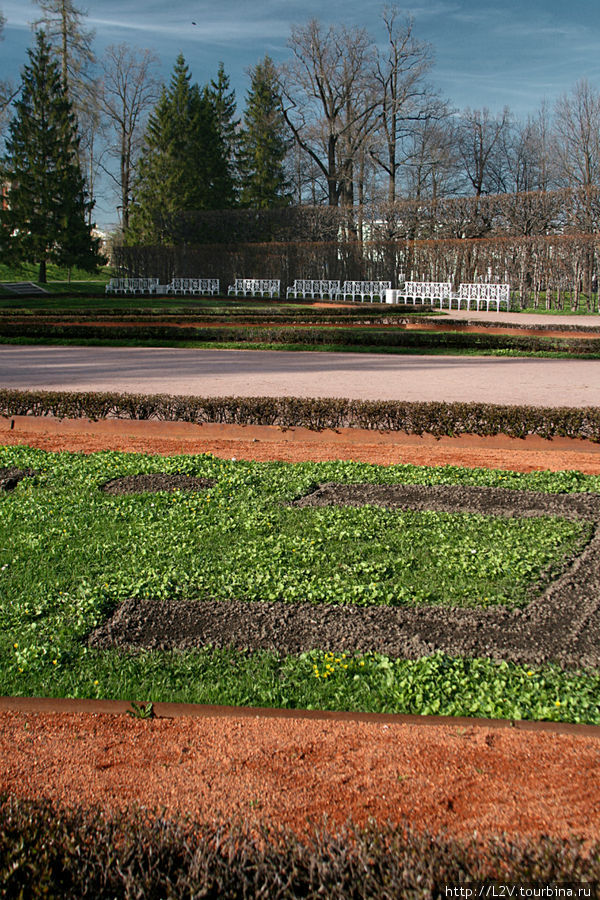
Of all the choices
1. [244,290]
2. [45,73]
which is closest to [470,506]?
[244,290]

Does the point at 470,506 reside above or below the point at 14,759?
above

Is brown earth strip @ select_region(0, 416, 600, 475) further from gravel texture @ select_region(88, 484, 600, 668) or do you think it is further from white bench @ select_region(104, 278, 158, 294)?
white bench @ select_region(104, 278, 158, 294)

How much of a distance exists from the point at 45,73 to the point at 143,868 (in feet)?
144

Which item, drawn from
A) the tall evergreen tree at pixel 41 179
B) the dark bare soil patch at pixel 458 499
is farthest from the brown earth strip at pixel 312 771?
the tall evergreen tree at pixel 41 179

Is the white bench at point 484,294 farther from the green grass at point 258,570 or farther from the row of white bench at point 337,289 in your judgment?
the green grass at point 258,570

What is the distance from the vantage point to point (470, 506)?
201 inches

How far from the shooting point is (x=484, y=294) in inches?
1052

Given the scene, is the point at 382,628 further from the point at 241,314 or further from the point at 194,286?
the point at 194,286

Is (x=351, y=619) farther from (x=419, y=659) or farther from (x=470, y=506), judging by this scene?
(x=470, y=506)

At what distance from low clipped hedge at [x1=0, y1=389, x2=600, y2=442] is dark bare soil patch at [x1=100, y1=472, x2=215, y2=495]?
203 cm

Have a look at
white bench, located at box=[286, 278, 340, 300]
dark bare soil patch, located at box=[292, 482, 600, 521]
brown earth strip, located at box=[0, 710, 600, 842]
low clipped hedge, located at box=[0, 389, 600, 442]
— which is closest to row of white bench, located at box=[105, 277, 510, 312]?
white bench, located at box=[286, 278, 340, 300]

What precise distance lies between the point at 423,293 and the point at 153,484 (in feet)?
79.5

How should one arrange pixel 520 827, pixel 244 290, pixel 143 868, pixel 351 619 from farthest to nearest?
pixel 244 290 → pixel 351 619 → pixel 520 827 → pixel 143 868

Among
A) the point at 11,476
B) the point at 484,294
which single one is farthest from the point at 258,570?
the point at 484,294
